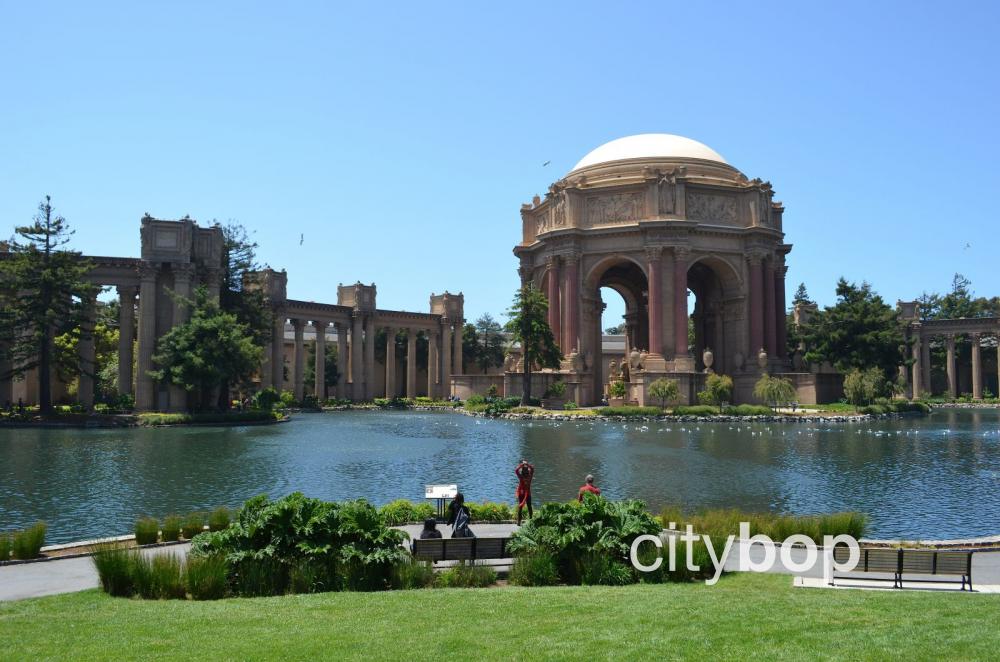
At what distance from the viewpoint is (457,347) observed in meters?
95.1

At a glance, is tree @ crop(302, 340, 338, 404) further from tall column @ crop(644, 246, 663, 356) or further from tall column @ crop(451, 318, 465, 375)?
tall column @ crop(644, 246, 663, 356)

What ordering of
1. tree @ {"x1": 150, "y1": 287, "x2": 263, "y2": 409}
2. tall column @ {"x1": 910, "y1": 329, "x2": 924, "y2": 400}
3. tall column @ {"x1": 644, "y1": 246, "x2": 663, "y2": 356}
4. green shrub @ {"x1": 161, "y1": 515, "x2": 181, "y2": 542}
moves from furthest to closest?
1. tall column @ {"x1": 910, "y1": 329, "x2": 924, "y2": 400}
2. tall column @ {"x1": 644, "y1": 246, "x2": 663, "y2": 356}
3. tree @ {"x1": 150, "y1": 287, "x2": 263, "y2": 409}
4. green shrub @ {"x1": 161, "y1": 515, "x2": 181, "y2": 542}

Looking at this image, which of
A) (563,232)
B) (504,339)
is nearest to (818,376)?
(563,232)

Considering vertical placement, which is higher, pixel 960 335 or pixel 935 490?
pixel 960 335

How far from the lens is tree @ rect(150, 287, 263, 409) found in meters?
51.5

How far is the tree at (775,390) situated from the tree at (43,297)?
4827cm

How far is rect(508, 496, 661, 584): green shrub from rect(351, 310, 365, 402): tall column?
248ft

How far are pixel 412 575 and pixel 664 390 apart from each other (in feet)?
162

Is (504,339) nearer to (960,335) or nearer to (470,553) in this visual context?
(960,335)

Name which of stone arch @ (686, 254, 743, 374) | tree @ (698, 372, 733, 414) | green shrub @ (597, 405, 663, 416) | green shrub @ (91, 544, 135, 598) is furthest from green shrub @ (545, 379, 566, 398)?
green shrub @ (91, 544, 135, 598)

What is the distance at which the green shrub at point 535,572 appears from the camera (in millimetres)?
11109

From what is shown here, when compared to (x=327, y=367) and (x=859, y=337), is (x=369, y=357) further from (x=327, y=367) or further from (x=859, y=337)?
(x=859, y=337)

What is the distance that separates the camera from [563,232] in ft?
231

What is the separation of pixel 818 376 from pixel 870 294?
1478 centimetres
